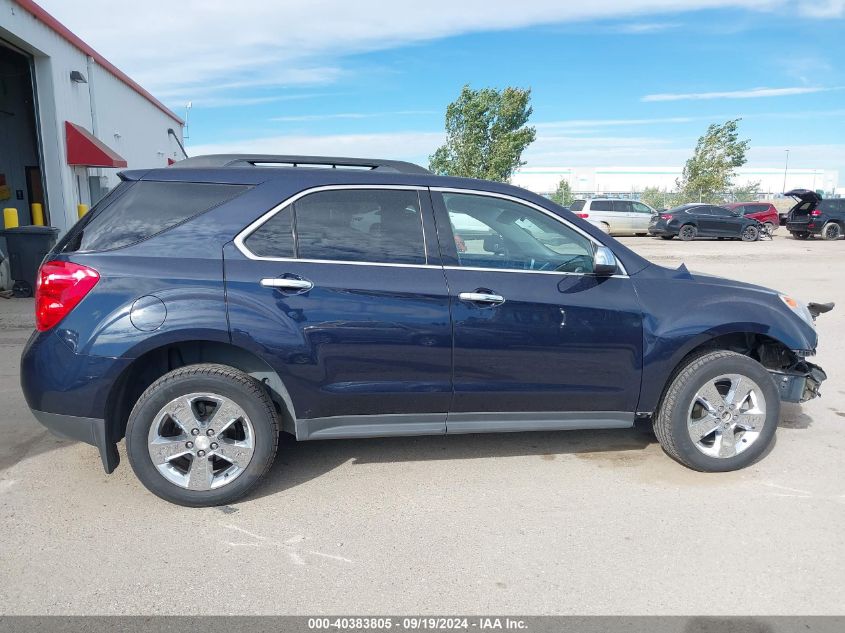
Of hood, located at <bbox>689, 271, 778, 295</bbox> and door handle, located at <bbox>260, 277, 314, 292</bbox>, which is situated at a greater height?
door handle, located at <bbox>260, 277, 314, 292</bbox>

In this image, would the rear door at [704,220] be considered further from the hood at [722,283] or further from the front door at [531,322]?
the front door at [531,322]

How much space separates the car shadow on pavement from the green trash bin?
7.63 metres

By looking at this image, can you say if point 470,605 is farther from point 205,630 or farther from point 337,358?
point 337,358

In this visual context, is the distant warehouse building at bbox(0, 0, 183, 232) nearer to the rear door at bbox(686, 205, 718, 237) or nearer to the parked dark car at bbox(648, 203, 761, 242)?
the parked dark car at bbox(648, 203, 761, 242)

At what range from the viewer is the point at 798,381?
13.7 feet

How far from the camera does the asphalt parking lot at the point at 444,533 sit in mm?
2807

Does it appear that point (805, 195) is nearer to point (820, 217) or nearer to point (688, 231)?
point (820, 217)

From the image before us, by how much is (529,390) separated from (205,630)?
2116 mm

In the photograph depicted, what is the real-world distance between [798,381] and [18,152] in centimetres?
1875

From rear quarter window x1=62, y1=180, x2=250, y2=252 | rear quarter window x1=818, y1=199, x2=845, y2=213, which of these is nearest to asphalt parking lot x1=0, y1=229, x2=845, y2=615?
rear quarter window x1=62, y1=180, x2=250, y2=252

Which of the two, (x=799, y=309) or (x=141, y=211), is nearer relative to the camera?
(x=141, y=211)

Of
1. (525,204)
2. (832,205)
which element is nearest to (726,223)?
(832,205)

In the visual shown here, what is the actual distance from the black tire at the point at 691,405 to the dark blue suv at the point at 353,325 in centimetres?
1

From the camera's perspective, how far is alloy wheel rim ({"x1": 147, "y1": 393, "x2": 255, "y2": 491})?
346 centimetres
